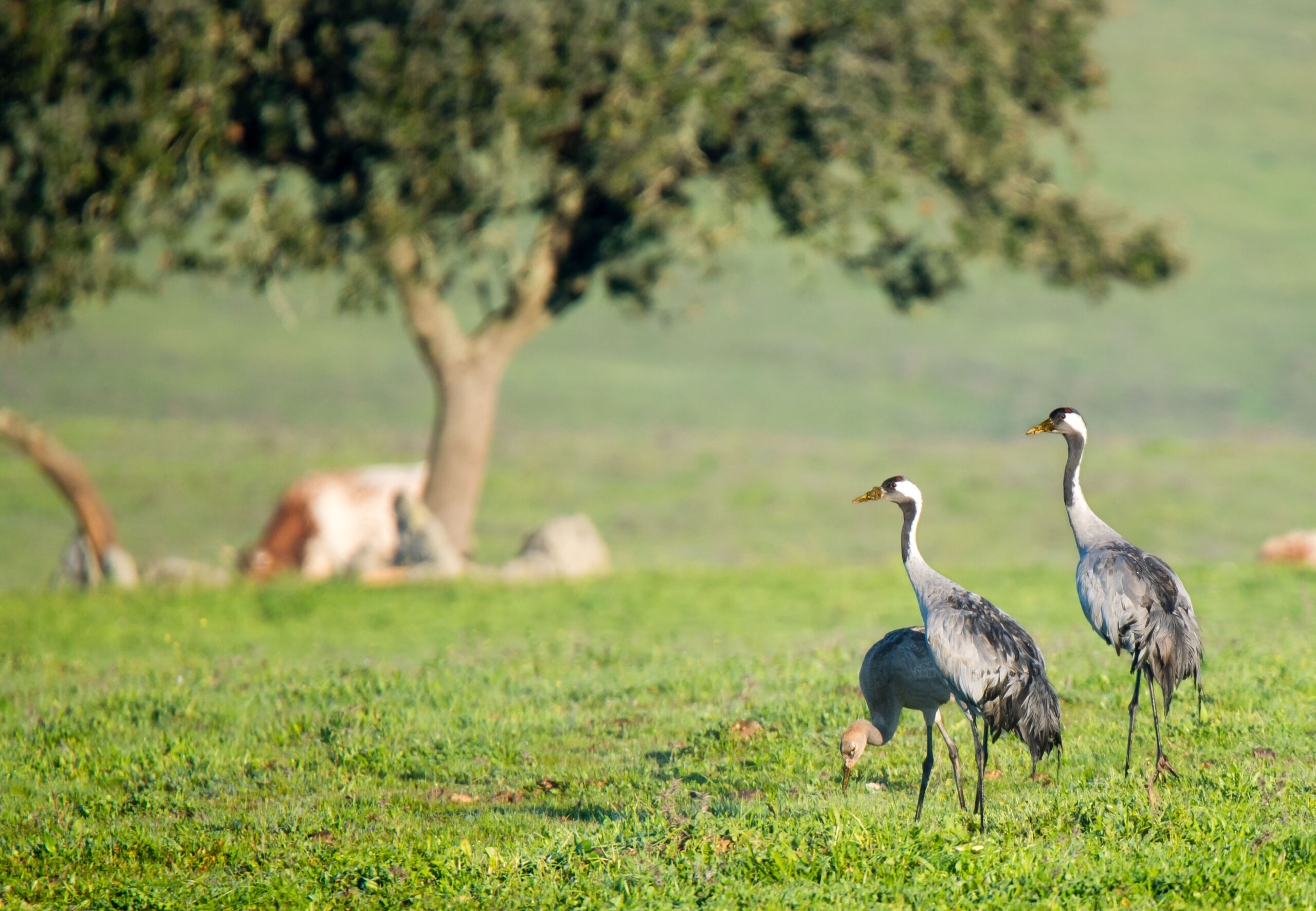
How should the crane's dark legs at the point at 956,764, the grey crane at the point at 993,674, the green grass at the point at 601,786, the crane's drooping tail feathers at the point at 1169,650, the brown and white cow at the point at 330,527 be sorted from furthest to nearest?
the brown and white cow at the point at 330,527
the crane's drooping tail feathers at the point at 1169,650
the crane's dark legs at the point at 956,764
the grey crane at the point at 993,674
the green grass at the point at 601,786

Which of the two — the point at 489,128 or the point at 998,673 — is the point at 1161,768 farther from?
the point at 489,128

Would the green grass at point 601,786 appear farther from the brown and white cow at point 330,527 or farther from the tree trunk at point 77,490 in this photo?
the brown and white cow at point 330,527

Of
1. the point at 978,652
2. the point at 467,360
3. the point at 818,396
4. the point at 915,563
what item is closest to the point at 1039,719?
the point at 978,652

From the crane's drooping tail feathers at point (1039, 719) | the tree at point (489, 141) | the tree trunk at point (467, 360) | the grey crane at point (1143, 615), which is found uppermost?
the tree at point (489, 141)

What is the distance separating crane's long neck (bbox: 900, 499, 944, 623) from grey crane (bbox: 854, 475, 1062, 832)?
0.82 feet

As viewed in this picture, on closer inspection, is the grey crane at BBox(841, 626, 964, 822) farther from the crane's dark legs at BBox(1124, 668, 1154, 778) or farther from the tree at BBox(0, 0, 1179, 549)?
the tree at BBox(0, 0, 1179, 549)

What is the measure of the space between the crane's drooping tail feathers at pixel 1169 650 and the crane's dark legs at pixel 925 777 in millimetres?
1553

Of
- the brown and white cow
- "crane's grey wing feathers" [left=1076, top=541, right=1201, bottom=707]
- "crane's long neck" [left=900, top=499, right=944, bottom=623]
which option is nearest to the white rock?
the brown and white cow

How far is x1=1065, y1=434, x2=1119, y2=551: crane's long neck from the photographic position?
10320 millimetres

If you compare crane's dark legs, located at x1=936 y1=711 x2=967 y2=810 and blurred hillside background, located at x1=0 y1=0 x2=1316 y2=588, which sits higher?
blurred hillside background, located at x1=0 y1=0 x2=1316 y2=588

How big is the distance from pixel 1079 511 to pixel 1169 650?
4.45 ft

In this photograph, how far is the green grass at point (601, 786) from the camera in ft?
25.7

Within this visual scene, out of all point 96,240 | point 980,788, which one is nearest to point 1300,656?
point 980,788

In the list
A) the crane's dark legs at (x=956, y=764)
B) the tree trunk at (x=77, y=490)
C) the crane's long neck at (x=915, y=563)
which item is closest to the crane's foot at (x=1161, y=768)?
the crane's dark legs at (x=956, y=764)
